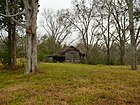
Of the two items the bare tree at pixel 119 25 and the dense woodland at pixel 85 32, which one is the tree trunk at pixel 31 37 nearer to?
the dense woodland at pixel 85 32

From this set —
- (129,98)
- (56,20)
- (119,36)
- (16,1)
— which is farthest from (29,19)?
(56,20)

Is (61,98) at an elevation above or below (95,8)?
below

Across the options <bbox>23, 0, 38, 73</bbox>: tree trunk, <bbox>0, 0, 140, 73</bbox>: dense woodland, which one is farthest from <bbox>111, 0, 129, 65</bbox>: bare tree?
<bbox>23, 0, 38, 73</bbox>: tree trunk

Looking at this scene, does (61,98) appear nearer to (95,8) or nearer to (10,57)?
(10,57)

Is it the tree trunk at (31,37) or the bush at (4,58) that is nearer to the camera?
the tree trunk at (31,37)

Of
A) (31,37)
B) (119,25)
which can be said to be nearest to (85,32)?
(119,25)

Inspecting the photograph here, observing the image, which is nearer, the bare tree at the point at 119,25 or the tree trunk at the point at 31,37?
the tree trunk at the point at 31,37

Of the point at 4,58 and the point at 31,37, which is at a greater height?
the point at 31,37

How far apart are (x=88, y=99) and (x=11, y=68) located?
19293 mm

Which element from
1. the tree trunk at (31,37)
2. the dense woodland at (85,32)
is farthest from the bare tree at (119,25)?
the tree trunk at (31,37)

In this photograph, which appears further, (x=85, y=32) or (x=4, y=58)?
(x=85, y=32)

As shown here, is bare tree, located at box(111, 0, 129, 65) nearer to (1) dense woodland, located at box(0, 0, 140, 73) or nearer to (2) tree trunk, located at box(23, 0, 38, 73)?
(1) dense woodland, located at box(0, 0, 140, 73)

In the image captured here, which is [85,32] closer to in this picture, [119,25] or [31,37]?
[119,25]

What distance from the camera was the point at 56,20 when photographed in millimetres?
76438
